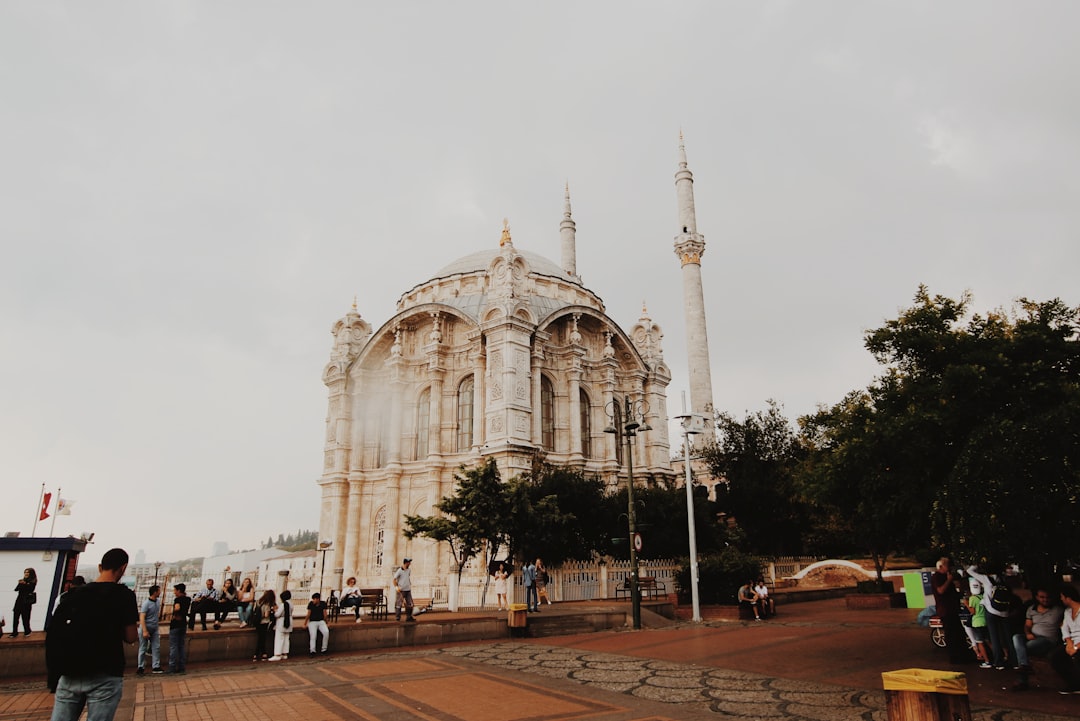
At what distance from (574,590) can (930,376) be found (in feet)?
52.6

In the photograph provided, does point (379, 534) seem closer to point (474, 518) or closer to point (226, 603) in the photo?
point (474, 518)

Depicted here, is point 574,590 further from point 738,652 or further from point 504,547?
point 738,652

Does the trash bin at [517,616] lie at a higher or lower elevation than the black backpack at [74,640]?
lower

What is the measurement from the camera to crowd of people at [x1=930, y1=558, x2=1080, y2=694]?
7.48 meters

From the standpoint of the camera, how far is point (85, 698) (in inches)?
178

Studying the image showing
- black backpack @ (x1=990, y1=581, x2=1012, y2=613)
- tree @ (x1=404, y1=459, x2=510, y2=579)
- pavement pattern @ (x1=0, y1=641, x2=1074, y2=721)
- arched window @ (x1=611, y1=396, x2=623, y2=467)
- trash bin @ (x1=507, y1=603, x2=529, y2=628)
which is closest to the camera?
pavement pattern @ (x1=0, y1=641, x2=1074, y2=721)

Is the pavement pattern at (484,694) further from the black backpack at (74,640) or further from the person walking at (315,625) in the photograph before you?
the black backpack at (74,640)

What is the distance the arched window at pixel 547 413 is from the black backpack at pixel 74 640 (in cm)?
2731

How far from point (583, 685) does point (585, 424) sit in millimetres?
24878

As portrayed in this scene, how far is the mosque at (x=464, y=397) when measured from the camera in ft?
96.4

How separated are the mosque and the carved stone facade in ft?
0.21

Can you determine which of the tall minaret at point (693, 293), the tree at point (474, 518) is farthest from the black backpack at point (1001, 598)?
the tall minaret at point (693, 293)

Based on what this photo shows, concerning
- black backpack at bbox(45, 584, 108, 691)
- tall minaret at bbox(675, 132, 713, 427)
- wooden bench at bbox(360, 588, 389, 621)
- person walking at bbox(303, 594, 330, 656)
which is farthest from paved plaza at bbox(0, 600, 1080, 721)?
tall minaret at bbox(675, 132, 713, 427)

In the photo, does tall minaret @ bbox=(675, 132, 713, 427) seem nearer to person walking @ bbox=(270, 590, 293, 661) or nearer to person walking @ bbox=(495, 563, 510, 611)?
person walking @ bbox=(495, 563, 510, 611)
